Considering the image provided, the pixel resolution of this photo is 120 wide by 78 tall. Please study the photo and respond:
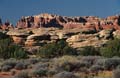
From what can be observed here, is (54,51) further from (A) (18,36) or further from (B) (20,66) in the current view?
(A) (18,36)

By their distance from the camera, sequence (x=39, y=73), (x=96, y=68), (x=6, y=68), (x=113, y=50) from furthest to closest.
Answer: (x=113, y=50) → (x=6, y=68) → (x=96, y=68) → (x=39, y=73)

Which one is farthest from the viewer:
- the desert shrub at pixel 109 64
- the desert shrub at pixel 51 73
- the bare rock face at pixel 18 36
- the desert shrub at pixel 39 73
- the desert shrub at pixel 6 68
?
the bare rock face at pixel 18 36

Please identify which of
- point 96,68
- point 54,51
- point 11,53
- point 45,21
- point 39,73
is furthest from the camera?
point 45,21

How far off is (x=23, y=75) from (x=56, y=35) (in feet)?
244

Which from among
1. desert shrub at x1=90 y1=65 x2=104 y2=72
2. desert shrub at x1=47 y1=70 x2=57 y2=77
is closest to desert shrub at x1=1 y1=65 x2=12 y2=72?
desert shrub at x1=47 y1=70 x2=57 y2=77

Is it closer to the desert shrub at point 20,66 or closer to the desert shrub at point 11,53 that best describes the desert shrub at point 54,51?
the desert shrub at point 11,53

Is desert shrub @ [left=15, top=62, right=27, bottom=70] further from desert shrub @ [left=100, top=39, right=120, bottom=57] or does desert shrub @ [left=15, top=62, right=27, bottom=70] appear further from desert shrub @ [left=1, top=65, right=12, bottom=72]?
desert shrub @ [left=100, top=39, right=120, bottom=57]

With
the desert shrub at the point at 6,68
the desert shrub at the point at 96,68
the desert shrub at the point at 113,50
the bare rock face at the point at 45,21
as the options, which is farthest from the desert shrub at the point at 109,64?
the bare rock face at the point at 45,21

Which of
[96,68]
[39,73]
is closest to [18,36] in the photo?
[96,68]

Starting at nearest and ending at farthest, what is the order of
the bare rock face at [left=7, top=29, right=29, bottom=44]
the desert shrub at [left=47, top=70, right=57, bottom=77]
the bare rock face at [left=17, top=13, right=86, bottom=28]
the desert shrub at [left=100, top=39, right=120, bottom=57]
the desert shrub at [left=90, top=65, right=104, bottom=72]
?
1. the desert shrub at [left=47, top=70, right=57, bottom=77]
2. the desert shrub at [left=90, top=65, right=104, bottom=72]
3. the desert shrub at [left=100, top=39, right=120, bottom=57]
4. the bare rock face at [left=7, top=29, right=29, bottom=44]
5. the bare rock face at [left=17, top=13, right=86, bottom=28]

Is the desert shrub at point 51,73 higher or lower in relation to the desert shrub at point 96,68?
higher

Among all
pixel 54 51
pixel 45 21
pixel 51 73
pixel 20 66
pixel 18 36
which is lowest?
pixel 54 51

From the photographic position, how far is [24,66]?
2812 centimetres

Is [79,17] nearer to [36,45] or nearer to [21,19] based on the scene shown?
[21,19]
